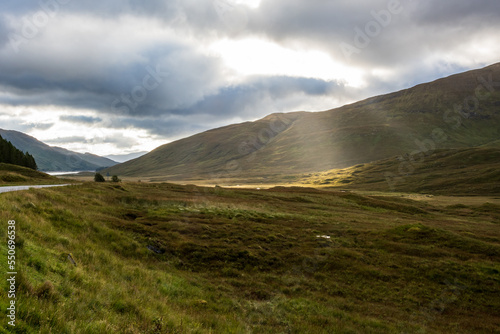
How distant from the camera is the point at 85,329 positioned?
7234 mm

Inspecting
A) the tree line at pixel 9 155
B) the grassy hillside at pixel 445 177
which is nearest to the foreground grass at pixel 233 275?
the tree line at pixel 9 155

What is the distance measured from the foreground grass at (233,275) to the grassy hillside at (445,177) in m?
129

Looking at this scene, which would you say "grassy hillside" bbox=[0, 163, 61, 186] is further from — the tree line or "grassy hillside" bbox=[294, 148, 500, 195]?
"grassy hillside" bbox=[294, 148, 500, 195]

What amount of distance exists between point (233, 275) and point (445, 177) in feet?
589

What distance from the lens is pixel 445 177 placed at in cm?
15788

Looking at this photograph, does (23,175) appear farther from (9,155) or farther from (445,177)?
(445,177)

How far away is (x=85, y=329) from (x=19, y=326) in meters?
1.54

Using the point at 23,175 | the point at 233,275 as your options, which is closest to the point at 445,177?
the point at 233,275

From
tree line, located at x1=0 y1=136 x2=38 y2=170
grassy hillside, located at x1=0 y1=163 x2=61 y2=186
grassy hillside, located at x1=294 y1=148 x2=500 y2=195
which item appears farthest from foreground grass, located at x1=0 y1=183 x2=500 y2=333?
grassy hillside, located at x1=294 y1=148 x2=500 y2=195

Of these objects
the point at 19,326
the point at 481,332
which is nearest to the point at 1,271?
the point at 19,326

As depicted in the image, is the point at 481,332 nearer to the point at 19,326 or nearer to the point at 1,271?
the point at 19,326

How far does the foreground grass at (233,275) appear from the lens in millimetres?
9672

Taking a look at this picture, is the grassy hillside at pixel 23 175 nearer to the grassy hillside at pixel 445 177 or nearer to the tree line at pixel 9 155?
the tree line at pixel 9 155

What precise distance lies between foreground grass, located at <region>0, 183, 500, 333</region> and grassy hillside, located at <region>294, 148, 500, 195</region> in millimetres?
128763
